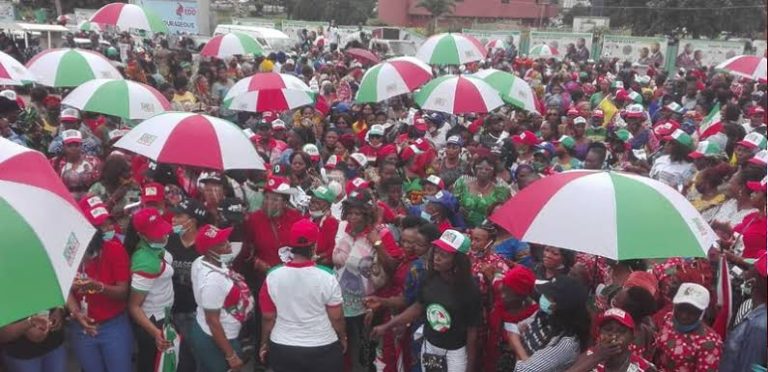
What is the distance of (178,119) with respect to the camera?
5.71 metres

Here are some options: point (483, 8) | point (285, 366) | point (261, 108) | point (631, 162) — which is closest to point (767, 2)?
point (285, 366)

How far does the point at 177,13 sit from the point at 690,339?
23.4 m

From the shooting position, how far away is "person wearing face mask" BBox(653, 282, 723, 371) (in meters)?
3.49

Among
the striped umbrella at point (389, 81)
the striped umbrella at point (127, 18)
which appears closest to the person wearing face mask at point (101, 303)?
the striped umbrella at point (389, 81)

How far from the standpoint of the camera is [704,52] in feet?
75.5

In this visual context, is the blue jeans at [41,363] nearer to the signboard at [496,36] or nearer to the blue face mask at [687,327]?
the blue face mask at [687,327]

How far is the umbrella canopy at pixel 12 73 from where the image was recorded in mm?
7500

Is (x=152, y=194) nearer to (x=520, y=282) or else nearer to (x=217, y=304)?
(x=217, y=304)

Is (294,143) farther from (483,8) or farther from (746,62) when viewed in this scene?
(483,8)

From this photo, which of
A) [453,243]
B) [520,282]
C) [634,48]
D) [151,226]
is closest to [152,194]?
[151,226]

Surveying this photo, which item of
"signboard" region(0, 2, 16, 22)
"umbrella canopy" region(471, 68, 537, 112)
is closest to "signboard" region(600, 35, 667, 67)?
"umbrella canopy" region(471, 68, 537, 112)

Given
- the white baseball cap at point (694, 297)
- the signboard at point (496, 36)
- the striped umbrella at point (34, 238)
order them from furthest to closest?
the signboard at point (496, 36)
the white baseball cap at point (694, 297)
the striped umbrella at point (34, 238)

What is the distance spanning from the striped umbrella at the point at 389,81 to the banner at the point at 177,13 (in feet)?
52.2

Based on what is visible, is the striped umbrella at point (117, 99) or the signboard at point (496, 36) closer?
the striped umbrella at point (117, 99)
